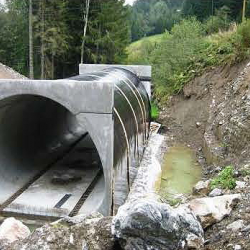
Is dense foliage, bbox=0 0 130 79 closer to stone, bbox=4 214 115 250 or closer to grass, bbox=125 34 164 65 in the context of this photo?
grass, bbox=125 34 164 65

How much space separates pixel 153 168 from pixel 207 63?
8.30 metres

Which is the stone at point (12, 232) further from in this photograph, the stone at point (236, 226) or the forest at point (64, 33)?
the forest at point (64, 33)

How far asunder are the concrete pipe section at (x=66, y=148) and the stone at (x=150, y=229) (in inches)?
159

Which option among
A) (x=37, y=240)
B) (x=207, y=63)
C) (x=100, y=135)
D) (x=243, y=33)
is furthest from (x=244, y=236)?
(x=207, y=63)

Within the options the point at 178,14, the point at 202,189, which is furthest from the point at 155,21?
the point at 202,189

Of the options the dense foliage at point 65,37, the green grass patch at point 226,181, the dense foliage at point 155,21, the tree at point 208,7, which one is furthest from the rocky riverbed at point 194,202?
the dense foliage at point 155,21

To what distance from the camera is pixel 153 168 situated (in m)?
12.3

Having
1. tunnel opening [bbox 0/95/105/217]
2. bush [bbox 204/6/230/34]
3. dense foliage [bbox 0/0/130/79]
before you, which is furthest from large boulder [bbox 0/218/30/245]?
bush [bbox 204/6/230/34]

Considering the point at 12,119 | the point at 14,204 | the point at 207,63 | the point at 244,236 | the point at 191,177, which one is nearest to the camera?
the point at 244,236

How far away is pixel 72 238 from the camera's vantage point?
4293 millimetres

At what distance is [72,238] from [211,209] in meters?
2.11

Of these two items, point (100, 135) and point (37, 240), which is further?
point (100, 135)

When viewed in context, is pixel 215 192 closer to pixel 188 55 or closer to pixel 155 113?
pixel 155 113

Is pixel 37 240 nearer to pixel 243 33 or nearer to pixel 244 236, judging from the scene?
pixel 244 236
